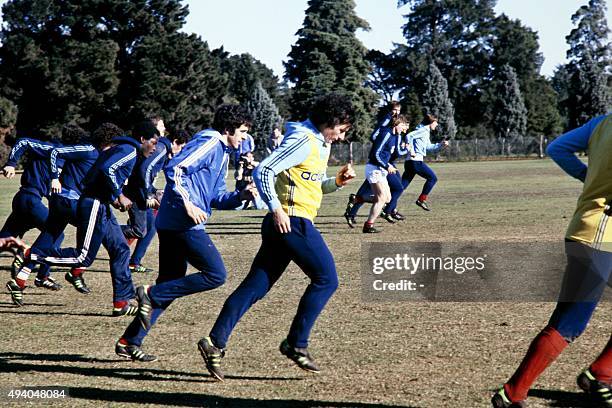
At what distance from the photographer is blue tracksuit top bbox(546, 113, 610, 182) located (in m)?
5.25

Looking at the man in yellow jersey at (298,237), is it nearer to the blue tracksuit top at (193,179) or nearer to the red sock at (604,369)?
the blue tracksuit top at (193,179)

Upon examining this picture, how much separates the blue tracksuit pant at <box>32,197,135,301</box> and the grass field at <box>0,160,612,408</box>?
0.37 metres

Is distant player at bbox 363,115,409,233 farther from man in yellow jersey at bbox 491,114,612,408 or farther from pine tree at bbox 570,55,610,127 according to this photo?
pine tree at bbox 570,55,610,127

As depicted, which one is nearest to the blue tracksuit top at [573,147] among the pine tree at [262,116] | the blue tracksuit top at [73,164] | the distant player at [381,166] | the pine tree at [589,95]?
the blue tracksuit top at [73,164]

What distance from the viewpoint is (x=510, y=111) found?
88250 mm

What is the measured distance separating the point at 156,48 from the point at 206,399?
6878 centimetres

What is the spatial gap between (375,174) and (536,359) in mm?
11464

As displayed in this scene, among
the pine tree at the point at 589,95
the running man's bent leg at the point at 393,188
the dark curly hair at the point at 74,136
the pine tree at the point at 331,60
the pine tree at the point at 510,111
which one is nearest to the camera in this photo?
the dark curly hair at the point at 74,136

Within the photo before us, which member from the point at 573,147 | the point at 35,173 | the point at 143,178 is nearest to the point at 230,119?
the point at 573,147

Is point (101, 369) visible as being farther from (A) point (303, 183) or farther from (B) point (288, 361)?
(A) point (303, 183)

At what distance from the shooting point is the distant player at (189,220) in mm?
6758

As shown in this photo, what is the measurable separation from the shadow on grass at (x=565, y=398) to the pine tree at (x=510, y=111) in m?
83.6

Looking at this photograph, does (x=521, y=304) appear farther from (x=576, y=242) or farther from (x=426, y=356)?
(x=576, y=242)

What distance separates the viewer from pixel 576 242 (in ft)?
16.9
